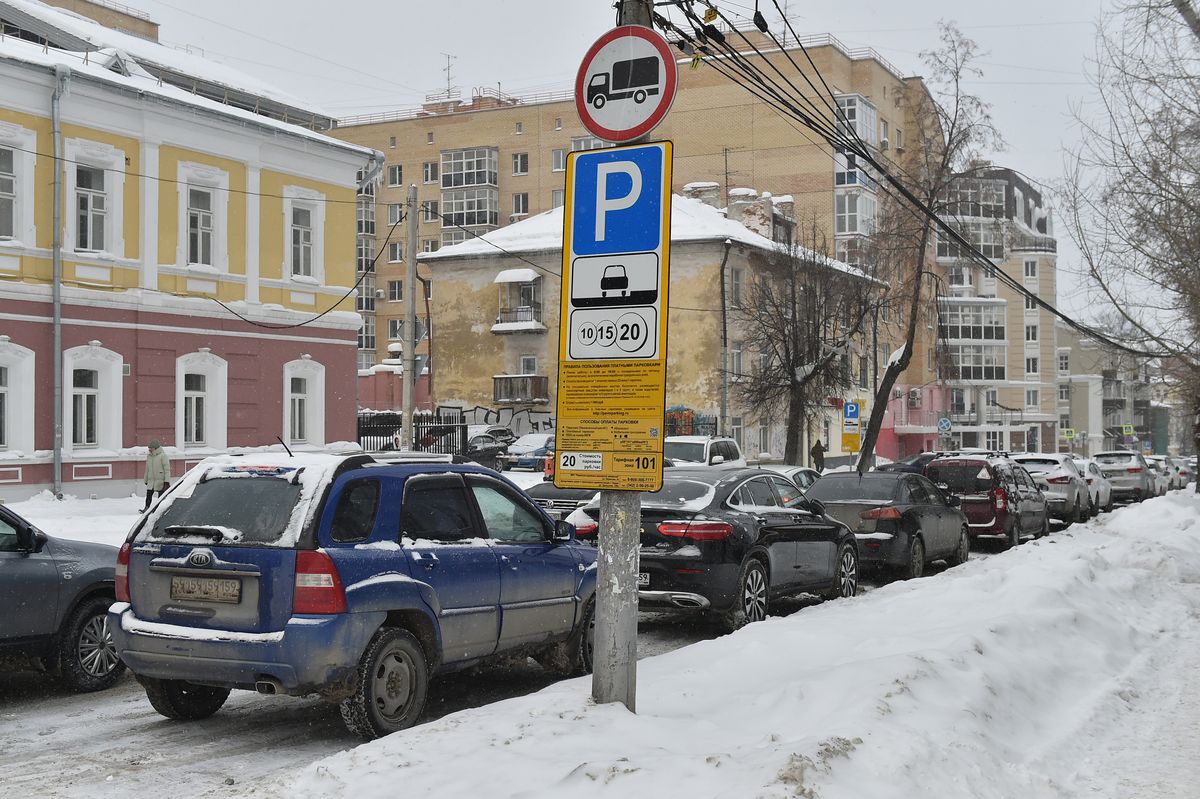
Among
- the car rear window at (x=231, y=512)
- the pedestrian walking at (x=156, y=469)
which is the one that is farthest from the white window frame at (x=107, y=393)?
the car rear window at (x=231, y=512)

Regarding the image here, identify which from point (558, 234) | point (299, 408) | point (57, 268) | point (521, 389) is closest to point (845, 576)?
point (57, 268)

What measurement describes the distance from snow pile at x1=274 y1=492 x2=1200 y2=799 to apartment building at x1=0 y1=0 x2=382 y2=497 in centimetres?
2068

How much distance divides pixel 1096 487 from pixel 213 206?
2425cm

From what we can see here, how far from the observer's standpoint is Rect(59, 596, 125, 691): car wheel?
348 inches

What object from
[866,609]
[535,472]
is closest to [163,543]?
[866,609]

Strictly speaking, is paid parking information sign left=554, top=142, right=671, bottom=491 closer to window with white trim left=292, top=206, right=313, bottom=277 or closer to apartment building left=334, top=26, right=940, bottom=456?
window with white trim left=292, top=206, right=313, bottom=277

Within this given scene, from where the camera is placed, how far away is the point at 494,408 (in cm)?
5419

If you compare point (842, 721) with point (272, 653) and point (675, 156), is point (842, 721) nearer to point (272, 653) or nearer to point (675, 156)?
point (272, 653)

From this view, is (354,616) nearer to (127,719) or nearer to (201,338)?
(127,719)

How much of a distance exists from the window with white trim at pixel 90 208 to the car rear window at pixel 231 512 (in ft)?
71.8

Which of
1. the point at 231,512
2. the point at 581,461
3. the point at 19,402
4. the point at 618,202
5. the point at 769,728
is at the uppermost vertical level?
the point at 618,202

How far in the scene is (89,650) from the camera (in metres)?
9.05

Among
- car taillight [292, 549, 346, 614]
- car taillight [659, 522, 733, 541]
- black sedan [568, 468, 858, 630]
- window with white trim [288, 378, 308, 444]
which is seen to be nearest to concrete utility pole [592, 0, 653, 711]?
car taillight [292, 549, 346, 614]

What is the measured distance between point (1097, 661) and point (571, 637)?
413cm
